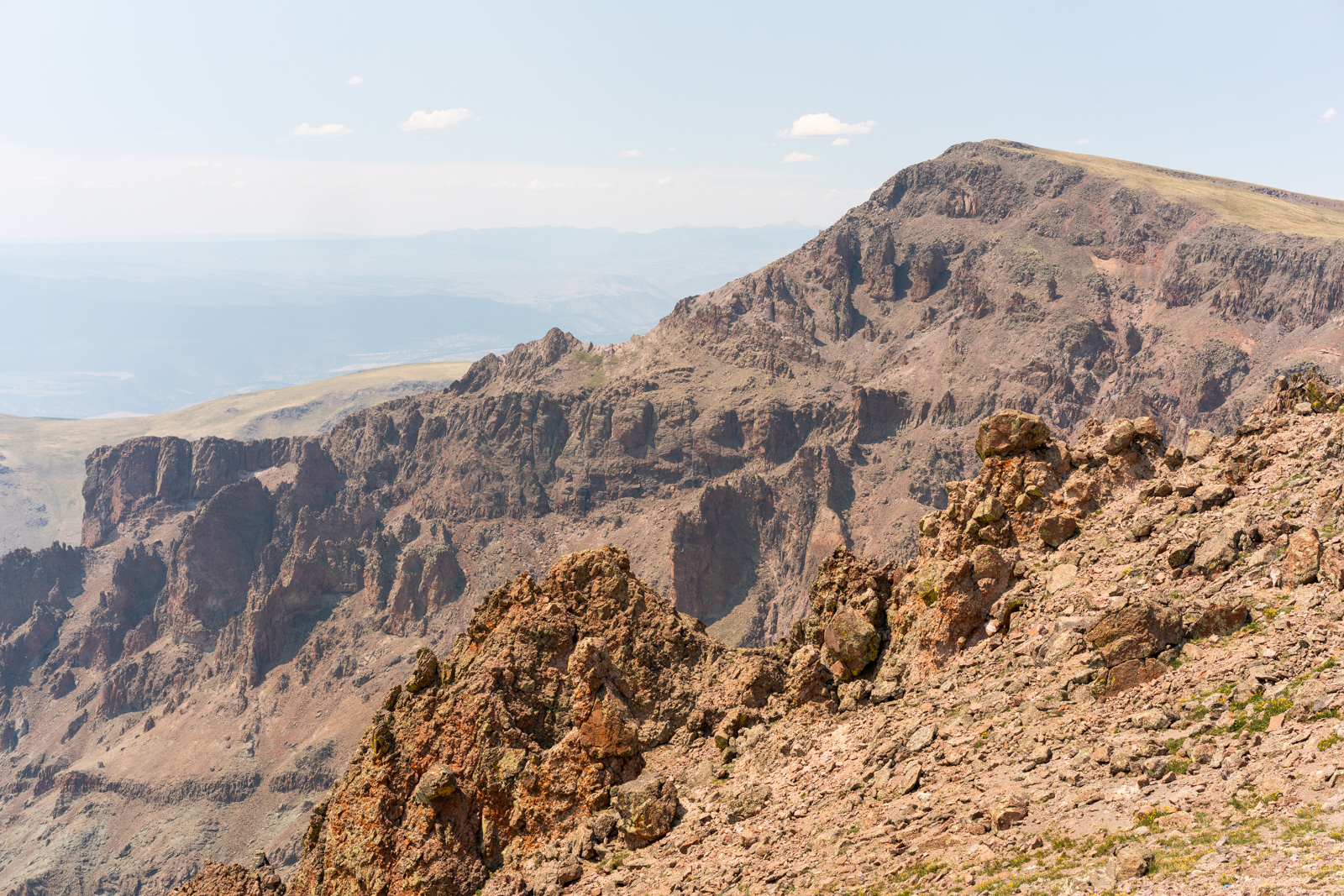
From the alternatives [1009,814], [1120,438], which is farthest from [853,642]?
[1009,814]

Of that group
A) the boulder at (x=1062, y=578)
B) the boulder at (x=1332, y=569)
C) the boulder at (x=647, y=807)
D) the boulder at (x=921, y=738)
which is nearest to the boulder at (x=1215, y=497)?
the boulder at (x=1062, y=578)

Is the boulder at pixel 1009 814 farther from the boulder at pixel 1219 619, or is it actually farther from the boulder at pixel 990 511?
the boulder at pixel 990 511

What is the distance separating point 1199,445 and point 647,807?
27283mm

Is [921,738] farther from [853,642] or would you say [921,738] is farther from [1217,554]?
[1217,554]

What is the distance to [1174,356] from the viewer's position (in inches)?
6806

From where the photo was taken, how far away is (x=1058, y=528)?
32.6 metres

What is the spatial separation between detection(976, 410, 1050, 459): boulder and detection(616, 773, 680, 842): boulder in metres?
19.6

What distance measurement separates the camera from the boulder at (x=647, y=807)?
2664cm

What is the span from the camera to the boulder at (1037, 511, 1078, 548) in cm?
3256

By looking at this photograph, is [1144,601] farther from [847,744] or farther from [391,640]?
[391,640]

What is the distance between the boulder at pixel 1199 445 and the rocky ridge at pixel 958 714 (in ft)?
0.97

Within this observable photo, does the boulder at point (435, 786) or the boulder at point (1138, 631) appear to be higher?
the boulder at point (1138, 631)

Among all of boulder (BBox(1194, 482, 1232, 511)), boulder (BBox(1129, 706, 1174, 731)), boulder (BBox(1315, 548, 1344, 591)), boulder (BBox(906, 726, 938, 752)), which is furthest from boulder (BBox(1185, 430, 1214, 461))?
boulder (BBox(906, 726, 938, 752))

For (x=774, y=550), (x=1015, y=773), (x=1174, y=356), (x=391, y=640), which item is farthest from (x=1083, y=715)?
(x=1174, y=356)
